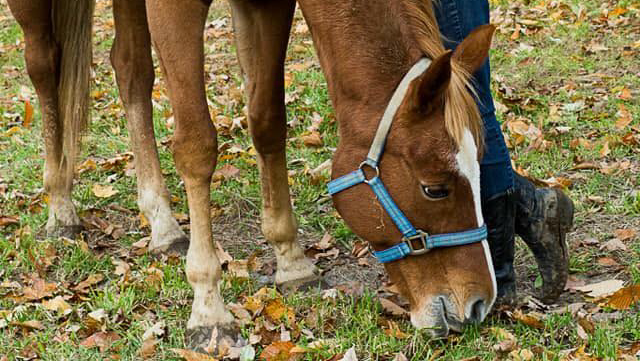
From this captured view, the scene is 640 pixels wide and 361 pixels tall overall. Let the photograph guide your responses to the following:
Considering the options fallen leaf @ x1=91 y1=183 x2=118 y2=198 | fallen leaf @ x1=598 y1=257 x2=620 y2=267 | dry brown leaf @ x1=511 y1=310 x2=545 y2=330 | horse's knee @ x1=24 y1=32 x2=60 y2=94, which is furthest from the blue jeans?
fallen leaf @ x1=91 y1=183 x2=118 y2=198

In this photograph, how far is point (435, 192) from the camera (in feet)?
9.09

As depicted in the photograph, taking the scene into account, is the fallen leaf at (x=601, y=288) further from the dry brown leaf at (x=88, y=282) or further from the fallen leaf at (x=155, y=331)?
the dry brown leaf at (x=88, y=282)

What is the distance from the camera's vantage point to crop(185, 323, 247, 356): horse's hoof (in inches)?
126

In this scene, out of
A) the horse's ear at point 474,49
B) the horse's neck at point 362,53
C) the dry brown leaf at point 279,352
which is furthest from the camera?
the dry brown leaf at point 279,352

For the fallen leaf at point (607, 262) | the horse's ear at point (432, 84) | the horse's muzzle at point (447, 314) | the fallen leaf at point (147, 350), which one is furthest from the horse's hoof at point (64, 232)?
the fallen leaf at point (607, 262)

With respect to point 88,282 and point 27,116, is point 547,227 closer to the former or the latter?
point 88,282

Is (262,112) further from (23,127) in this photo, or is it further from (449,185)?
(23,127)

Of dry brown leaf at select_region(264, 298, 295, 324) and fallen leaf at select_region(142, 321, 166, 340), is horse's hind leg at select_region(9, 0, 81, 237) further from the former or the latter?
dry brown leaf at select_region(264, 298, 295, 324)

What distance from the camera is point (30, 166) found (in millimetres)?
5703

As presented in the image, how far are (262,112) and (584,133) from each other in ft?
8.56

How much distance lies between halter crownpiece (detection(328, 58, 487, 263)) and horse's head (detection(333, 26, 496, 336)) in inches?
0.7

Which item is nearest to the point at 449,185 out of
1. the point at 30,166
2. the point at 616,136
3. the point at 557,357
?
the point at 557,357

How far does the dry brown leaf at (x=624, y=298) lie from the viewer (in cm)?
318

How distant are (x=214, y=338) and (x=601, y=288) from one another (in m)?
1.66
